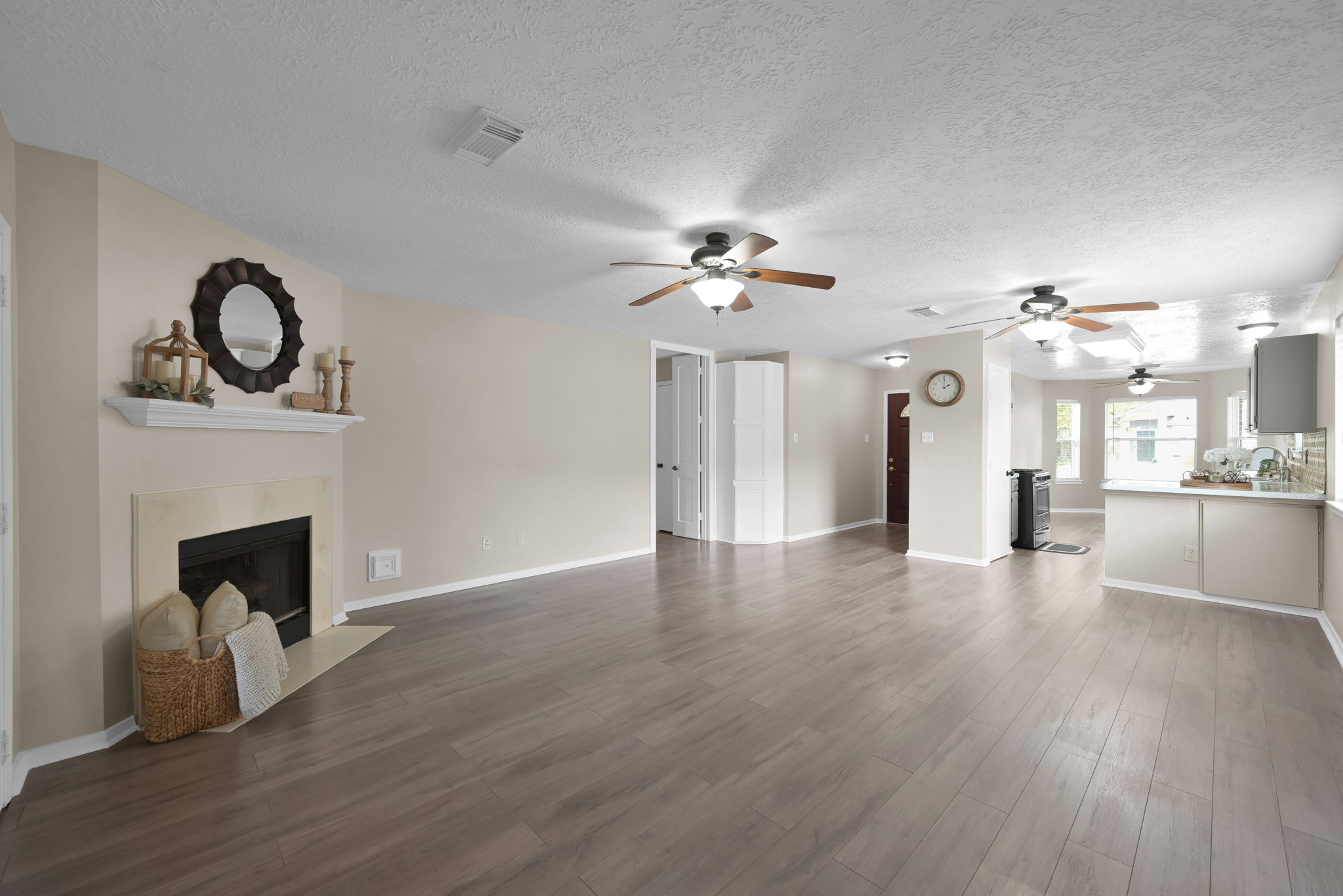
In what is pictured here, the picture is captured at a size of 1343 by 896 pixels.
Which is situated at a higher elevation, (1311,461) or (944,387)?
(944,387)

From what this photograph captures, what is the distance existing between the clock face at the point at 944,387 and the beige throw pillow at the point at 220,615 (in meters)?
5.90

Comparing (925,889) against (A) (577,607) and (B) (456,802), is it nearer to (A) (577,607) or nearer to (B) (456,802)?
(B) (456,802)

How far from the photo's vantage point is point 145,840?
5.77ft

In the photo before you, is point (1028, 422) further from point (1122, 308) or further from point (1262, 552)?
point (1122, 308)

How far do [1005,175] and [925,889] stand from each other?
104 inches

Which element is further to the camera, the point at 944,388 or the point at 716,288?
the point at 944,388

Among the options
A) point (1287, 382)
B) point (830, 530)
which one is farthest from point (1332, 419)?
point (830, 530)

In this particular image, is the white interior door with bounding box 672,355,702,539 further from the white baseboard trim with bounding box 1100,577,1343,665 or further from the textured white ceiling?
the white baseboard trim with bounding box 1100,577,1343,665

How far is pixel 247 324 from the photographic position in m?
3.05

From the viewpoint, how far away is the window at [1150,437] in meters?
8.92

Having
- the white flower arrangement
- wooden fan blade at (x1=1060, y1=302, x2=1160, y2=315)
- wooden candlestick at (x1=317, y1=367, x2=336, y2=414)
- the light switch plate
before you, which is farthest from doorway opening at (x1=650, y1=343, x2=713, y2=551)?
the white flower arrangement

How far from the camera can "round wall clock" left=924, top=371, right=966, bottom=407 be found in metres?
5.66

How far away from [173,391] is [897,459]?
8236 mm

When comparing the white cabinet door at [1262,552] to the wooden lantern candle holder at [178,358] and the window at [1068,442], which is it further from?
the wooden lantern candle holder at [178,358]
